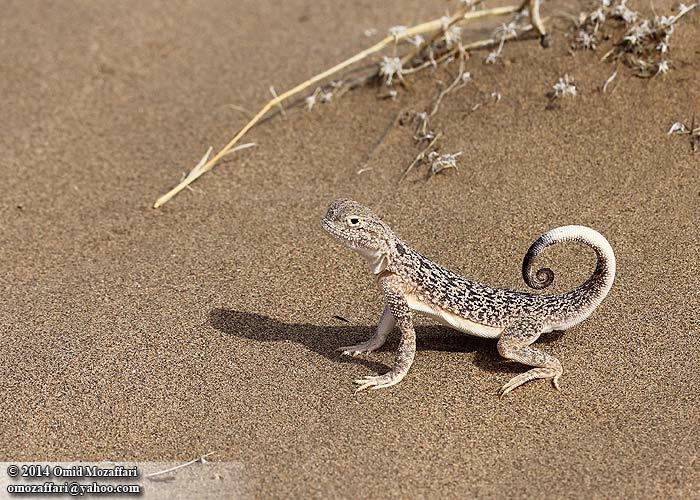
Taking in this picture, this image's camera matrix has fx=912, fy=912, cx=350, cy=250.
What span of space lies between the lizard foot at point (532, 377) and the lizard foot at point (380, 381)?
535 mm

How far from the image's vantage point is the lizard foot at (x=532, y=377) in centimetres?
454

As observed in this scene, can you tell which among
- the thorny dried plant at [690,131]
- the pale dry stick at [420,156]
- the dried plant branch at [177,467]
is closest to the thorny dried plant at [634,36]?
the thorny dried plant at [690,131]

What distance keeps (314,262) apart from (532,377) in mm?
1765

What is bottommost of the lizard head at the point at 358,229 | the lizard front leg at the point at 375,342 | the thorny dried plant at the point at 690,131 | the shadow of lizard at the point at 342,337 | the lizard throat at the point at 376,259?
the shadow of lizard at the point at 342,337

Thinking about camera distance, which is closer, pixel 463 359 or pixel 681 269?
pixel 463 359

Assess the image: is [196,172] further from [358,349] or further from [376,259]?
[376,259]

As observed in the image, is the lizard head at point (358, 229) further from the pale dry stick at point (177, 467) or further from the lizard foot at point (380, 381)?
the pale dry stick at point (177, 467)

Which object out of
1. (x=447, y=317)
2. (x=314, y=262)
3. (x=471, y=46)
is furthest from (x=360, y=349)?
(x=471, y=46)

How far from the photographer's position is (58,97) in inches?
315

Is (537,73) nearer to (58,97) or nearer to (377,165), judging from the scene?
(377,165)

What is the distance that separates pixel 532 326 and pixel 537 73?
2.92 metres

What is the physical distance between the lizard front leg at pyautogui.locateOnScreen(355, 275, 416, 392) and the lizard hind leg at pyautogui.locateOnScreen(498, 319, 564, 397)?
46 centimetres

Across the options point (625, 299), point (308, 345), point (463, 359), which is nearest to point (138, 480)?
point (308, 345)

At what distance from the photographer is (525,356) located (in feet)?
14.9
